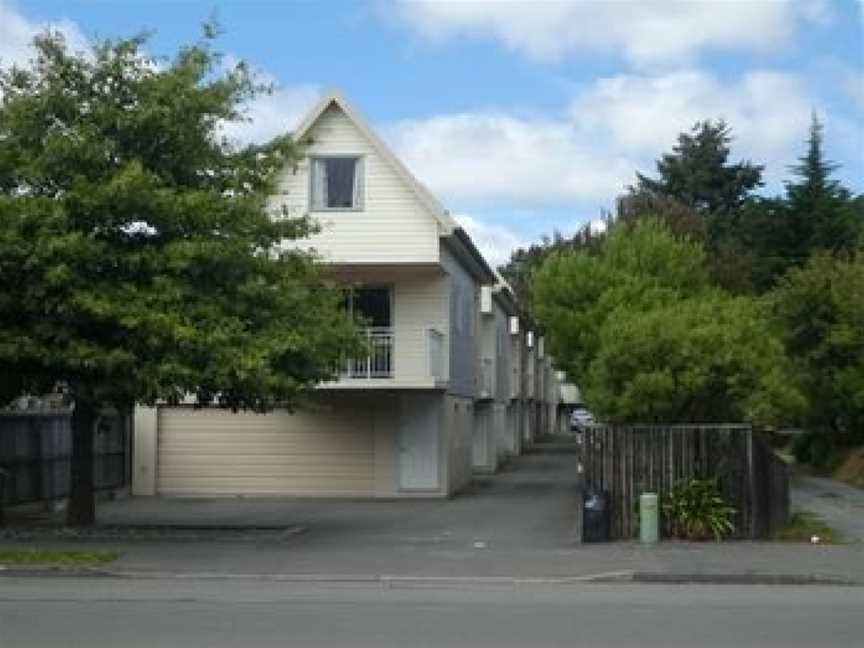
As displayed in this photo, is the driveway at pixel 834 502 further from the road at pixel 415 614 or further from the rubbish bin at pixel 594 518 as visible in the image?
the road at pixel 415 614

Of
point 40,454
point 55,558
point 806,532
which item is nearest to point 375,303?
point 40,454

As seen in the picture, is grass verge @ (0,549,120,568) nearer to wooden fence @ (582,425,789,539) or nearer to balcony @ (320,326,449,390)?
wooden fence @ (582,425,789,539)

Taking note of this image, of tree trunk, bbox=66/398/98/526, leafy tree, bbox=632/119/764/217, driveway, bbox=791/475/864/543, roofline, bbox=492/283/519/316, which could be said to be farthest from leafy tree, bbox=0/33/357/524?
leafy tree, bbox=632/119/764/217

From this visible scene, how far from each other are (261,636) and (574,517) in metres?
16.4

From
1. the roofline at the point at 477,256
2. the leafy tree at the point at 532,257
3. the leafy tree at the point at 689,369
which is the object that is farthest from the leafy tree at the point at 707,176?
the leafy tree at the point at 689,369

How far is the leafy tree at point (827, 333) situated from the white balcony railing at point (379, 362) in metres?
13.2

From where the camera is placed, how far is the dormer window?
104 feet

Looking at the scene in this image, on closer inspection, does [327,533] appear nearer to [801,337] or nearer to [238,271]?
[238,271]

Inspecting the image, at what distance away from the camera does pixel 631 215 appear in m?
61.6

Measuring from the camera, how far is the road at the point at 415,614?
11.0 m

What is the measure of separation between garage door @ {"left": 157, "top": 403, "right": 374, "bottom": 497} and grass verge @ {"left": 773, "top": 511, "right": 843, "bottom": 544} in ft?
39.6

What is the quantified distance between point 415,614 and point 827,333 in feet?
93.1

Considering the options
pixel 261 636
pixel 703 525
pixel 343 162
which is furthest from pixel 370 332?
pixel 261 636

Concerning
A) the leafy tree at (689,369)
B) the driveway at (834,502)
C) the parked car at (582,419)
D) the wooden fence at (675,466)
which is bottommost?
the driveway at (834,502)
